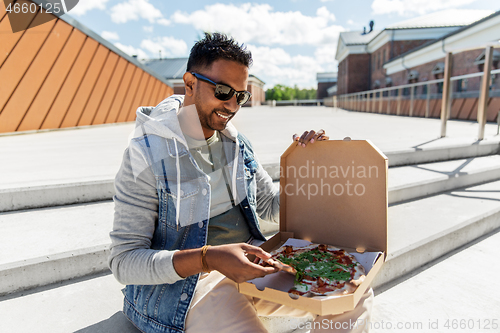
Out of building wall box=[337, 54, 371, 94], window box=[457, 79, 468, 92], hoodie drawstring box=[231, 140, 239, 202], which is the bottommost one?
hoodie drawstring box=[231, 140, 239, 202]

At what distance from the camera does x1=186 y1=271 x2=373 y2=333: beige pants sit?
43.9 inches

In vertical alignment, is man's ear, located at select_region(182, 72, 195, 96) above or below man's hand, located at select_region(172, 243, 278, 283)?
above

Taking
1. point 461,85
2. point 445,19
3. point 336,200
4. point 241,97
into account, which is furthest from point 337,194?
point 445,19

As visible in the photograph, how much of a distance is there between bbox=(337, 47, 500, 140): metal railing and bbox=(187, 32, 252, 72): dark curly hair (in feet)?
16.4

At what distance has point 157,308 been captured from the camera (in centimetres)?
121

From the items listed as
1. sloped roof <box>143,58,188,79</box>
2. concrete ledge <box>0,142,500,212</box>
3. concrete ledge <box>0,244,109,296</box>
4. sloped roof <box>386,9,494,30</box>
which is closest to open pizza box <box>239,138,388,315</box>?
concrete ledge <box>0,244,109,296</box>

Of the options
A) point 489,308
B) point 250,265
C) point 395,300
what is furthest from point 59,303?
point 489,308

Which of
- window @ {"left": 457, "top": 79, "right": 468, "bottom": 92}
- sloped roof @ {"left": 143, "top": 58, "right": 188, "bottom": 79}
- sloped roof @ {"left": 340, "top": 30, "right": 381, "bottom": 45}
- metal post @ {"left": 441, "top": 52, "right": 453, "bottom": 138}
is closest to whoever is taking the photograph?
metal post @ {"left": 441, "top": 52, "right": 453, "bottom": 138}

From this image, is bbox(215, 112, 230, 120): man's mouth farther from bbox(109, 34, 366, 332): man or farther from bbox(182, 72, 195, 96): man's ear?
bbox(182, 72, 195, 96): man's ear

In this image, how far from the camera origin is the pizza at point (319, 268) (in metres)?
1.11

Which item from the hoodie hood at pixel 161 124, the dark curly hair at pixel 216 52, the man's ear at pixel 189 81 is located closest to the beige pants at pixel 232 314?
the hoodie hood at pixel 161 124

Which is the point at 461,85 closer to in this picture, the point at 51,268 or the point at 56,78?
the point at 56,78

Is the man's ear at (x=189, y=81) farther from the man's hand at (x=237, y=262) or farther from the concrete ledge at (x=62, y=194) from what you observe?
the concrete ledge at (x=62, y=194)

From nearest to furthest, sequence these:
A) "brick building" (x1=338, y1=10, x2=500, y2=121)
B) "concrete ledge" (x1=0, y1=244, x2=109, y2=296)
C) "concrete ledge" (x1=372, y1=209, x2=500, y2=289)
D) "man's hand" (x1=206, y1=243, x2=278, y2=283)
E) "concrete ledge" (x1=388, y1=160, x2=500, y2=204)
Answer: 1. "man's hand" (x1=206, y1=243, x2=278, y2=283)
2. "concrete ledge" (x1=0, y1=244, x2=109, y2=296)
3. "concrete ledge" (x1=372, y1=209, x2=500, y2=289)
4. "concrete ledge" (x1=388, y1=160, x2=500, y2=204)
5. "brick building" (x1=338, y1=10, x2=500, y2=121)
